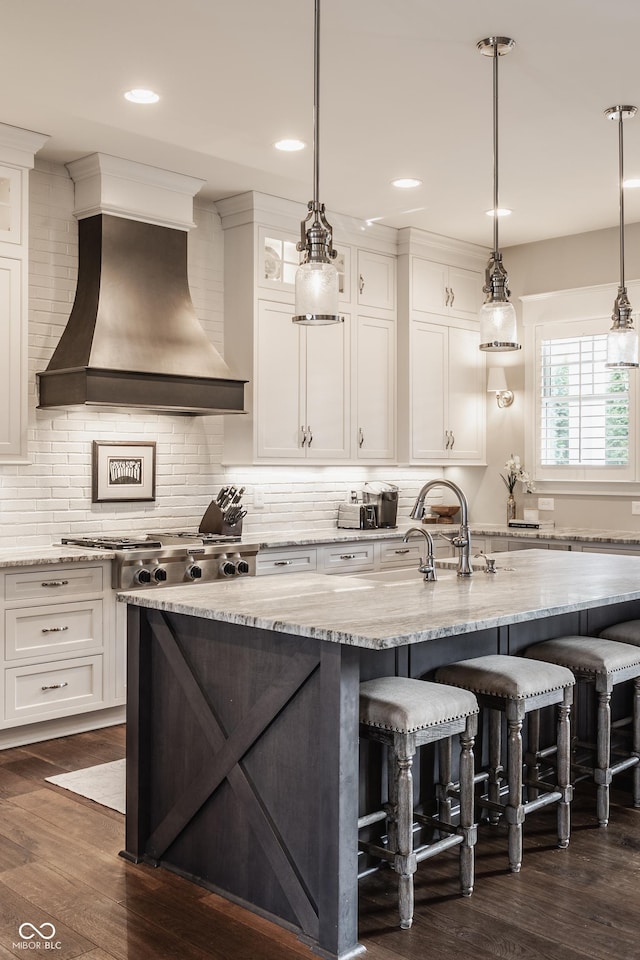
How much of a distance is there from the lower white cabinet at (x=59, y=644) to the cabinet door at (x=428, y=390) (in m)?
2.83

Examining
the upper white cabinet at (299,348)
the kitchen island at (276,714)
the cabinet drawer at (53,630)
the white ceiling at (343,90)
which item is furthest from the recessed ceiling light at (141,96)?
the cabinet drawer at (53,630)

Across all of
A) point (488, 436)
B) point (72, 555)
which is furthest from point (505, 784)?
point (488, 436)

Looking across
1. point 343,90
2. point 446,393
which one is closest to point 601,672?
point 343,90

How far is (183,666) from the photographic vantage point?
9.88ft

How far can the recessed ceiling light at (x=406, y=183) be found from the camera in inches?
217

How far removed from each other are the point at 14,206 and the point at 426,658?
3.13m

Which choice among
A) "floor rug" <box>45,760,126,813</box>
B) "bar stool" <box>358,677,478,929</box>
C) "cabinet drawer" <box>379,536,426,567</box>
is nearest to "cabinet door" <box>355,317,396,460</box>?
"cabinet drawer" <box>379,536,426,567</box>

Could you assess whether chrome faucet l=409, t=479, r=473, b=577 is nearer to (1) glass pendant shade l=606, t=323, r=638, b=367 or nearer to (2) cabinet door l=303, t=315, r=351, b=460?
(1) glass pendant shade l=606, t=323, r=638, b=367

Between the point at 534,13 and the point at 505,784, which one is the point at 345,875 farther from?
the point at 534,13

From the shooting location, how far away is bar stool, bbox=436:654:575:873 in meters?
3.04

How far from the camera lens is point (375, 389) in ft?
21.7

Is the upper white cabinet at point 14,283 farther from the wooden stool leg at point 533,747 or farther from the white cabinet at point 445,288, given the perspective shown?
the white cabinet at point 445,288

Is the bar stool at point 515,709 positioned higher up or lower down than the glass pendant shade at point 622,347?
lower down

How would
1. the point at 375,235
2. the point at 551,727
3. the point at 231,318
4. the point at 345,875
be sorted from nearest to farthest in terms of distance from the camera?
the point at 345,875
the point at 551,727
the point at 231,318
the point at 375,235
